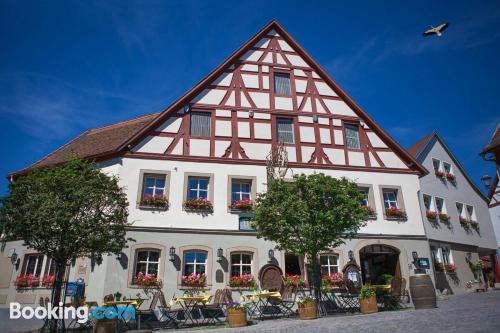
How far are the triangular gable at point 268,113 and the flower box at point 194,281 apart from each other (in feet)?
16.1

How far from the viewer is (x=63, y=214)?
10383mm

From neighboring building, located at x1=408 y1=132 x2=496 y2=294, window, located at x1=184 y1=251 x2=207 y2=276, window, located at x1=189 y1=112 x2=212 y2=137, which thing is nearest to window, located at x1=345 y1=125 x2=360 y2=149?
neighboring building, located at x1=408 y1=132 x2=496 y2=294

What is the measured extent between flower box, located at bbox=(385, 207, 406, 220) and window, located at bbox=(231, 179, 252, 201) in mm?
6108

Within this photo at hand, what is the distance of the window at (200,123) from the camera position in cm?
1686

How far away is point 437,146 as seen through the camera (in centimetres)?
2270

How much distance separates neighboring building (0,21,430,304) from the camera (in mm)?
14734

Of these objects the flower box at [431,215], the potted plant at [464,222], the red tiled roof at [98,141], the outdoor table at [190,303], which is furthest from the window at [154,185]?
the potted plant at [464,222]

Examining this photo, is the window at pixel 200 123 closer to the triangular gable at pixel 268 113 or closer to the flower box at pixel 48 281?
the triangular gable at pixel 268 113

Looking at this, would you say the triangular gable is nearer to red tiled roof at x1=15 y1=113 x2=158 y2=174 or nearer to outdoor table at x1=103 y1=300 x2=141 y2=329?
red tiled roof at x1=15 y1=113 x2=158 y2=174

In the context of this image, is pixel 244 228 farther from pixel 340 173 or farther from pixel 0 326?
pixel 0 326

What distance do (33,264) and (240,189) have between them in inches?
348

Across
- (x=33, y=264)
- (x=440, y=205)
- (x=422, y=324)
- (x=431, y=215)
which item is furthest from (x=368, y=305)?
(x=33, y=264)

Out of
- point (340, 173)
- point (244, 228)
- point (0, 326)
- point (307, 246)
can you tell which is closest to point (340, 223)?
point (307, 246)

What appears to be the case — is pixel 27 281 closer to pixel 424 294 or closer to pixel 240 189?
pixel 240 189
